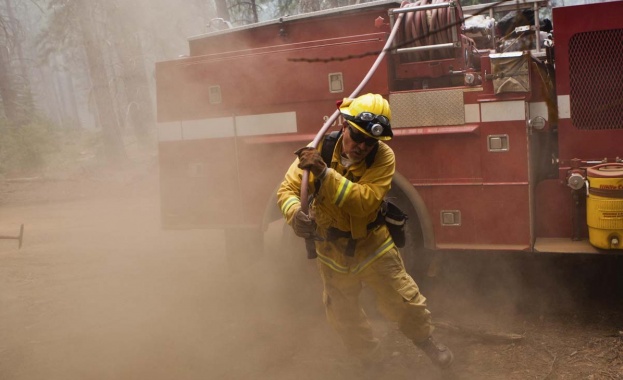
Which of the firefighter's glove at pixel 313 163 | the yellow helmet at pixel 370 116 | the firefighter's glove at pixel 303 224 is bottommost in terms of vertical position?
the firefighter's glove at pixel 303 224

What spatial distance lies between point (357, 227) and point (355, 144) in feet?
1.66

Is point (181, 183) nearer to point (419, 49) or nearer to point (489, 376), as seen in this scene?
point (419, 49)

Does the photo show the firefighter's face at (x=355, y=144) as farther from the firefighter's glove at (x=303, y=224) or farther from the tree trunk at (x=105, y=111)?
the tree trunk at (x=105, y=111)

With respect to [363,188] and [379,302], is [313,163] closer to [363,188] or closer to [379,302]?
[363,188]

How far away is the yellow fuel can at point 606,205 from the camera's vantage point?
4.17 m

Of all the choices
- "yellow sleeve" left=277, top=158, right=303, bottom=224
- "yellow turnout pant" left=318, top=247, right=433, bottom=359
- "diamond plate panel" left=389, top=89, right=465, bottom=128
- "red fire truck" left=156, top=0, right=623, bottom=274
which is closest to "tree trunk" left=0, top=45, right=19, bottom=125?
"red fire truck" left=156, top=0, right=623, bottom=274

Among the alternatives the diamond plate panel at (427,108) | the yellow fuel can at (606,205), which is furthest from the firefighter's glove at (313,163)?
the yellow fuel can at (606,205)

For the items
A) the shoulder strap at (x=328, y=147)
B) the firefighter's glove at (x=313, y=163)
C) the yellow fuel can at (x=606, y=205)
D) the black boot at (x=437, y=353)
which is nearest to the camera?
the firefighter's glove at (x=313, y=163)

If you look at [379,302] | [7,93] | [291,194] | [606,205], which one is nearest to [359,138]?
[291,194]

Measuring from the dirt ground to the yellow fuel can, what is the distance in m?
0.73

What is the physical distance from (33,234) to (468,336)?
793 cm

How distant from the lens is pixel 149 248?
335 inches

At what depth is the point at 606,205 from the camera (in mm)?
4207

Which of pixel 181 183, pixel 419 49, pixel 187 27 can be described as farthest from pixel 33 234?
pixel 187 27
